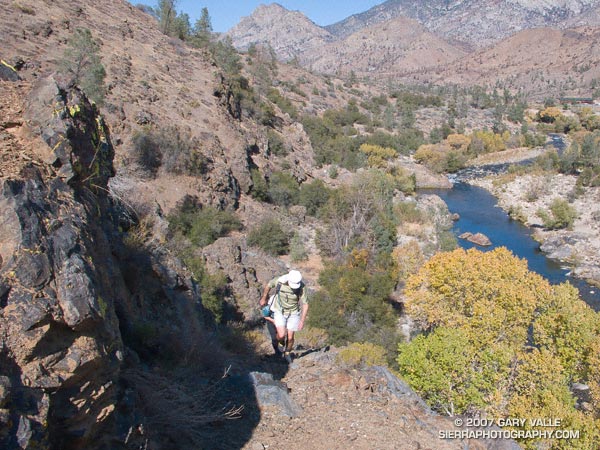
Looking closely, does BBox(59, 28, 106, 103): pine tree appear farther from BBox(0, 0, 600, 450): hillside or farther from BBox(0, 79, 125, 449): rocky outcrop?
BBox(0, 79, 125, 449): rocky outcrop


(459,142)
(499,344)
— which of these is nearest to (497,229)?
(499,344)

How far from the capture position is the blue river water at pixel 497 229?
2730 centimetres

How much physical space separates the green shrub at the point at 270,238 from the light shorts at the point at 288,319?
15797mm

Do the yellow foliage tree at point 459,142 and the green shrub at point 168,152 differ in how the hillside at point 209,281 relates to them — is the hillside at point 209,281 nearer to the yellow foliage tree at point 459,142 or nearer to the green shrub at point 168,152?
the green shrub at point 168,152

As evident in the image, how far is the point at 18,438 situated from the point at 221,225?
18.4 m

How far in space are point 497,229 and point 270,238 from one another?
810 inches

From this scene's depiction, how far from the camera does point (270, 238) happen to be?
23.9m

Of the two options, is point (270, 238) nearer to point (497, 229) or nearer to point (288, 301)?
point (288, 301)

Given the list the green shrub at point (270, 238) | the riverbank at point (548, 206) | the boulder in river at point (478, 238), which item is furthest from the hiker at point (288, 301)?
the boulder in river at point (478, 238)

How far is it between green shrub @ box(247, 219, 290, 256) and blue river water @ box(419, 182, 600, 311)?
14.0 m

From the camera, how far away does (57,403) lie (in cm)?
362

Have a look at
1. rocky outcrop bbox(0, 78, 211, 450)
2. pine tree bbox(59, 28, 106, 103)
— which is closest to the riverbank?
pine tree bbox(59, 28, 106, 103)

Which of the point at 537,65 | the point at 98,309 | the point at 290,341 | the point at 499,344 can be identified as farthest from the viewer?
the point at 537,65

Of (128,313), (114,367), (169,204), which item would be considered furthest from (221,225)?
A: (114,367)
